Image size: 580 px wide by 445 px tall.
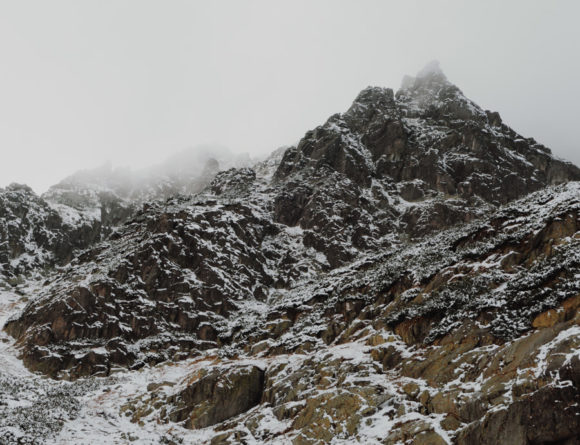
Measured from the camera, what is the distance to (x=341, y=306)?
42.2m

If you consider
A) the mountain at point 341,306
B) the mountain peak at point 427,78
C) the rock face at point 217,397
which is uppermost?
the mountain peak at point 427,78

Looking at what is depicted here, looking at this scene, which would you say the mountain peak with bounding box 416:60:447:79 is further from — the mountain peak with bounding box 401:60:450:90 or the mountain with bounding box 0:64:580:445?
the mountain with bounding box 0:64:580:445

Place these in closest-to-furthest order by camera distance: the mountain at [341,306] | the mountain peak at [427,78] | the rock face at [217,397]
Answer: the mountain at [341,306]
the rock face at [217,397]
the mountain peak at [427,78]

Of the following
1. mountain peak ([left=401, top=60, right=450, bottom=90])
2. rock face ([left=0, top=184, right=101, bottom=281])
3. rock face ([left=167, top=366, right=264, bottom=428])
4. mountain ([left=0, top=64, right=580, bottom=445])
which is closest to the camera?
mountain ([left=0, top=64, right=580, bottom=445])

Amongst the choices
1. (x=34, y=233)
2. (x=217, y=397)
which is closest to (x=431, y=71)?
(x=34, y=233)

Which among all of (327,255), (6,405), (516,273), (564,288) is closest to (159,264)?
(327,255)

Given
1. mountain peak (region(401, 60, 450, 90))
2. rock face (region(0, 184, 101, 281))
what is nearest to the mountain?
rock face (region(0, 184, 101, 281))

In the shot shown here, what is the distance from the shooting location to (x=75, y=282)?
Result: 59031mm

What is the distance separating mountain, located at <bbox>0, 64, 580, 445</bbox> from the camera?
22984 millimetres

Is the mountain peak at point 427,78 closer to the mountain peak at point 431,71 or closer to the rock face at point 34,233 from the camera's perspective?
the mountain peak at point 431,71

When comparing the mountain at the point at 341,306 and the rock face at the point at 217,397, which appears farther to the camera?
the rock face at the point at 217,397

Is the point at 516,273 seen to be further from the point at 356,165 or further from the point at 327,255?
the point at 356,165

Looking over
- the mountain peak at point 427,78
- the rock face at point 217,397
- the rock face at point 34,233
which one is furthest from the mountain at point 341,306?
the mountain peak at point 427,78

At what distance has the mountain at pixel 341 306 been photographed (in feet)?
75.4
